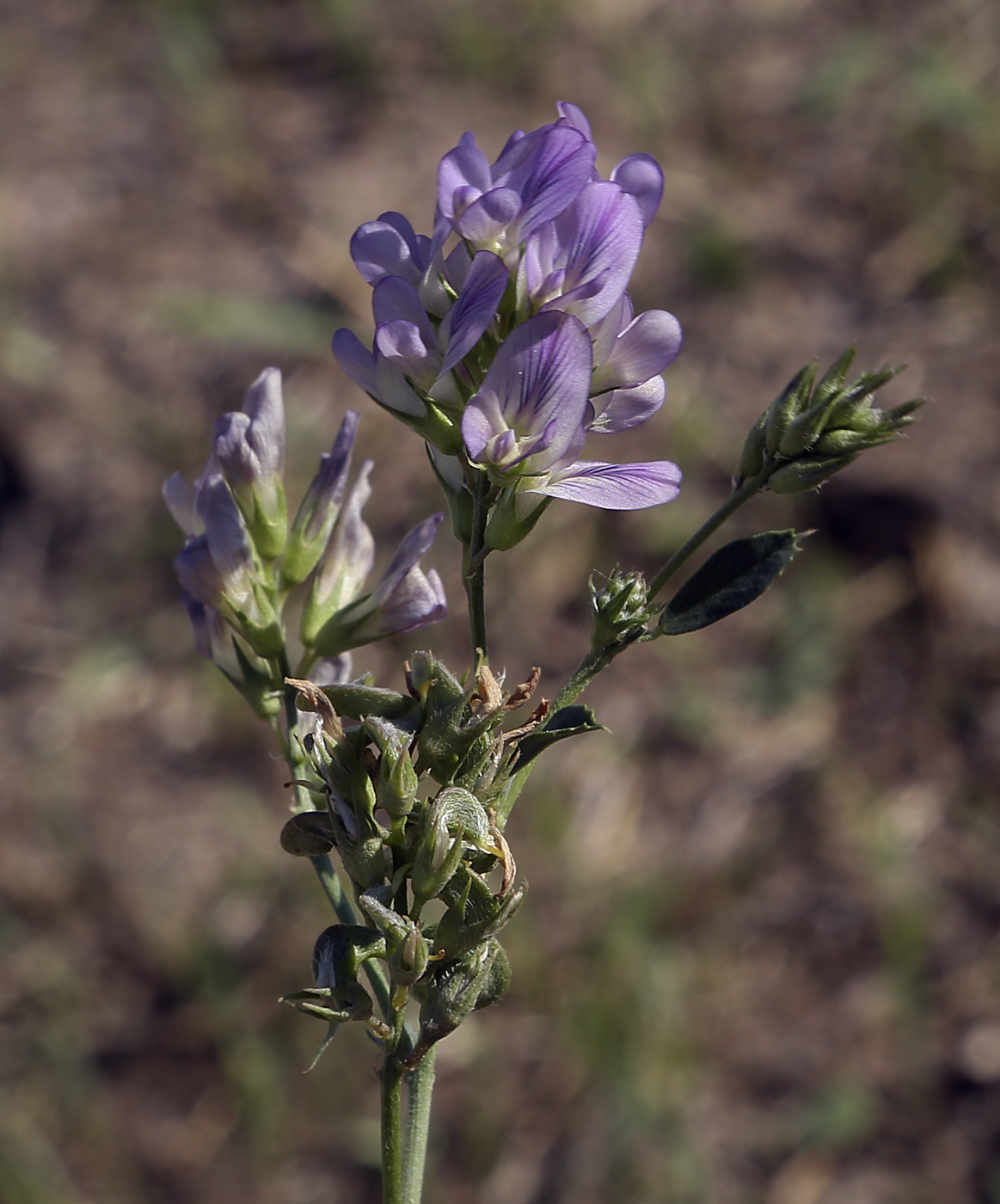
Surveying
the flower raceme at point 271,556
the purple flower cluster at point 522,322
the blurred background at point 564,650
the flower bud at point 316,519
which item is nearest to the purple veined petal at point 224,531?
the flower raceme at point 271,556

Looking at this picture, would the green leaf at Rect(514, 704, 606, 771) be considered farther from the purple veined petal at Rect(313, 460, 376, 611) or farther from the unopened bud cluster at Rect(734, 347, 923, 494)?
the purple veined petal at Rect(313, 460, 376, 611)

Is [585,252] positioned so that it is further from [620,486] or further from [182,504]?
[182,504]

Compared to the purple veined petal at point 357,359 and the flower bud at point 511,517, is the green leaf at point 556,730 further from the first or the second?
the purple veined petal at point 357,359

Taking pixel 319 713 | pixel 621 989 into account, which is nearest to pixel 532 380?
pixel 319 713

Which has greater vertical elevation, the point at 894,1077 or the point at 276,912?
the point at 276,912

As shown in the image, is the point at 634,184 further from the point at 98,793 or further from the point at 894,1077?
the point at 98,793

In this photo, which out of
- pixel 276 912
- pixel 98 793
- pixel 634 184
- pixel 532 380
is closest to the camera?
pixel 532 380
